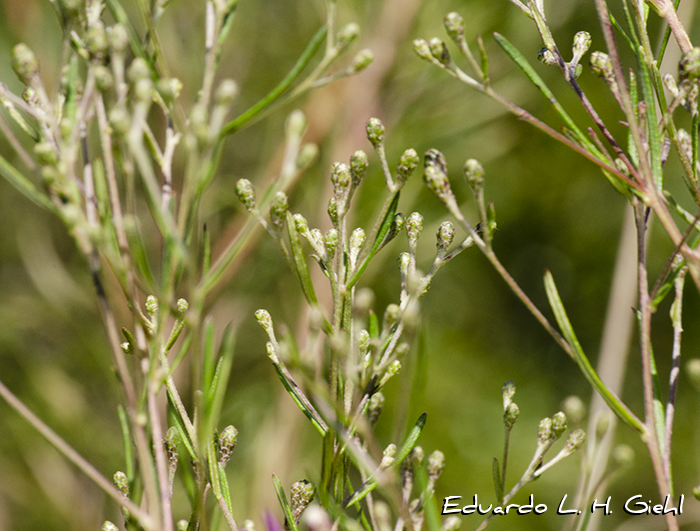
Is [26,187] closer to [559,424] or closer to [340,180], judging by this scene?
[340,180]

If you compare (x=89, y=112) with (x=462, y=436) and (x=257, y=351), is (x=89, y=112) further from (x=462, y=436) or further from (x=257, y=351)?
(x=462, y=436)

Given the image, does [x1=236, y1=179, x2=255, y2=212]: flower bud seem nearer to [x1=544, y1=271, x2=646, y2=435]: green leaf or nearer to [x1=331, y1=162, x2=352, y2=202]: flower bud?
[x1=331, y1=162, x2=352, y2=202]: flower bud

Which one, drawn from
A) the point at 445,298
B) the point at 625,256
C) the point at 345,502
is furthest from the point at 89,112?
the point at 445,298

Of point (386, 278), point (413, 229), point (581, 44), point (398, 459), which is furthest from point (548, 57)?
point (386, 278)

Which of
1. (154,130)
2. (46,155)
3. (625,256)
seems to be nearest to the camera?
(46,155)

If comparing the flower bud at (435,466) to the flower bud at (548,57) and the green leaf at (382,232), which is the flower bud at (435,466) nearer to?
the green leaf at (382,232)
